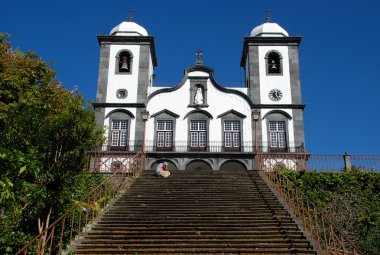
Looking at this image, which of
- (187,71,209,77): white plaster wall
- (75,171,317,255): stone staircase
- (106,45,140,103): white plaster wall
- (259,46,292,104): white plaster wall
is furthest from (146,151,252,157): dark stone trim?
(75,171,317,255): stone staircase

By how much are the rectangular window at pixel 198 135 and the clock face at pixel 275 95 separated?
439 cm

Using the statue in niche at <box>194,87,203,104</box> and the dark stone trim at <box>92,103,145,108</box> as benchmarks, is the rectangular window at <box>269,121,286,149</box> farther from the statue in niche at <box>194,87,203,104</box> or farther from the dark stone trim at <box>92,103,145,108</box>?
the dark stone trim at <box>92,103,145,108</box>

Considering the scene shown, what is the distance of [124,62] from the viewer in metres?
27.8

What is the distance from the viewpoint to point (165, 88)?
26.7 metres

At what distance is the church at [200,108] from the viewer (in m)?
24.9

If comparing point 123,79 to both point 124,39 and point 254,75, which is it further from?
point 254,75

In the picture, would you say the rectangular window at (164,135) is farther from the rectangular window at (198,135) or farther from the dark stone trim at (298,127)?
the dark stone trim at (298,127)

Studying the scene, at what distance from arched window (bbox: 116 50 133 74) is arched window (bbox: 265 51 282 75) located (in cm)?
869

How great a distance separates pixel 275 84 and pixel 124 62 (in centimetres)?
954

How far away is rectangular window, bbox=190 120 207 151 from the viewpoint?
A: 1001 inches

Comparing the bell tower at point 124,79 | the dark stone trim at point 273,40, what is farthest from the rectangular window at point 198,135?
the dark stone trim at point 273,40

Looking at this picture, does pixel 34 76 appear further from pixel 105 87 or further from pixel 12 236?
pixel 12 236

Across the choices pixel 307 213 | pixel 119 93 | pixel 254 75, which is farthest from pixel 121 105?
pixel 307 213

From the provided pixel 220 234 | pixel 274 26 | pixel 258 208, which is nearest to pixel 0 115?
pixel 220 234
